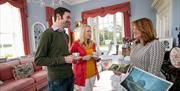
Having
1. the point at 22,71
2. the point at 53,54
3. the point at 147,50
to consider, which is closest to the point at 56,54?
the point at 53,54

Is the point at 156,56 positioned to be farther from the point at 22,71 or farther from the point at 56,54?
the point at 22,71

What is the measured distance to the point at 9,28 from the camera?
4.23 metres

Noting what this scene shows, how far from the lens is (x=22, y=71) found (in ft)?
11.8

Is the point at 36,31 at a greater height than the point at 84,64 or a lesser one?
greater

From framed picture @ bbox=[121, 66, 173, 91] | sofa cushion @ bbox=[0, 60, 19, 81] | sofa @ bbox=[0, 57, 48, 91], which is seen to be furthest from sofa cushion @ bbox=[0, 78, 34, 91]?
framed picture @ bbox=[121, 66, 173, 91]

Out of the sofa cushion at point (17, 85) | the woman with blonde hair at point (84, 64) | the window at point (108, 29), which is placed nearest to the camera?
the woman with blonde hair at point (84, 64)

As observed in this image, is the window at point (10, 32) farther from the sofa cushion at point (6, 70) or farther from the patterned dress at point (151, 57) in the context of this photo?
the patterned dress at point (151, 57)

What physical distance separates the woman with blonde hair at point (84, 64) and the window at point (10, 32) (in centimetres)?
271

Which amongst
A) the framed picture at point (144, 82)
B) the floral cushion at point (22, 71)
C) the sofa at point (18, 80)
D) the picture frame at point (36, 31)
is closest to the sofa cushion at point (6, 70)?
the sofa at point (18, 80)

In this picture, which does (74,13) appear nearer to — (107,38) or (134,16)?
(107,38)

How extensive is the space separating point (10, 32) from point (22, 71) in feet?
4.31

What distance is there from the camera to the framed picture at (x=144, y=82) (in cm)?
85

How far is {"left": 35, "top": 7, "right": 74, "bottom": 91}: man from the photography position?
145 centimetres

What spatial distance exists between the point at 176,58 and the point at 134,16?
11.4ft
